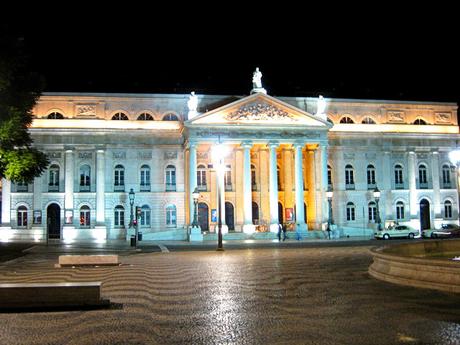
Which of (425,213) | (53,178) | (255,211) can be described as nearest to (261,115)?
(255,211)

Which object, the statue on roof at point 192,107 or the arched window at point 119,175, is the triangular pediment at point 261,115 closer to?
the statue on roof at point 192,107

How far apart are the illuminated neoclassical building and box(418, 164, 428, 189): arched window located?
12 cm

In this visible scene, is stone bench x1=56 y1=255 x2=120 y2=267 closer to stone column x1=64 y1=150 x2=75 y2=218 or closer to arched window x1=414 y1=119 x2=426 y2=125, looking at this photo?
stone column x1=64 y1=150 x2=75 y2=218

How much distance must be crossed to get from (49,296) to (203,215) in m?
44.6

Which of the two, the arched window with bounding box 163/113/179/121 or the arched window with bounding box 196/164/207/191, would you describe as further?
the arched window with bounding box 163/113/179/121

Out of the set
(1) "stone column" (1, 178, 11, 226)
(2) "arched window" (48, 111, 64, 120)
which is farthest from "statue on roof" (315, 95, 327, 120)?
(1) "stone column" (1, 178, 11, 226)

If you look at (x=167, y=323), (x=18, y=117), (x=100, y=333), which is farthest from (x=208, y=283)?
(x=18, y=117)

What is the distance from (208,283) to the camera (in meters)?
16.4

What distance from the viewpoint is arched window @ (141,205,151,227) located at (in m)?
55.3

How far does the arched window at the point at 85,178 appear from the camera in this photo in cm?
5462

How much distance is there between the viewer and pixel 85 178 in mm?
54812

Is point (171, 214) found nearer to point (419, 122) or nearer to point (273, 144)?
point (273, 144)

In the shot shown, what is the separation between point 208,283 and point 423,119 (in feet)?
173

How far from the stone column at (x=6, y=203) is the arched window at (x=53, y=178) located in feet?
13.0
